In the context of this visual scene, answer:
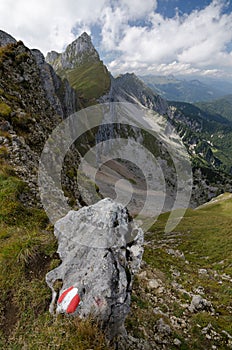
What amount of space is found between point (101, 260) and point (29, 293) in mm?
2485

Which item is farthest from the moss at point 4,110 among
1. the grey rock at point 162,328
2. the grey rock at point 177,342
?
the grey rock at point 177,342

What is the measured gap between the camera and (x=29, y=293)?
7.24 m

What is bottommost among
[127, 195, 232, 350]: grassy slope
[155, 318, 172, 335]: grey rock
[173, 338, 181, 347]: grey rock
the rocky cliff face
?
[127, 195, 232, 350]: grassy slope

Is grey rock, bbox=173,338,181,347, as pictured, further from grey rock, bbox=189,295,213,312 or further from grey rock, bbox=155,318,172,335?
grey rock, bbox=189,295,213,312

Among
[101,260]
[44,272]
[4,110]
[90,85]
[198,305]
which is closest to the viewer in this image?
[101,260]

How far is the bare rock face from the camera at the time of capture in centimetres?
663

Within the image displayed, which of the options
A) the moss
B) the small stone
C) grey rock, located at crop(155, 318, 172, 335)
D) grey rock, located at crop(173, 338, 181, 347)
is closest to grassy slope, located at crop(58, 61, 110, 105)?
the moss

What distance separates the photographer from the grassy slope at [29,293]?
566 cm

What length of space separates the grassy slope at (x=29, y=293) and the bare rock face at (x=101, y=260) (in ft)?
1.47

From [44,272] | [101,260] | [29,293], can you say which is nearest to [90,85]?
[44,272]

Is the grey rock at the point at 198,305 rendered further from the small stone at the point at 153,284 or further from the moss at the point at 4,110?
the moss at the point at 4,110

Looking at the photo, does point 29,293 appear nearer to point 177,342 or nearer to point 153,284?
point 177,342

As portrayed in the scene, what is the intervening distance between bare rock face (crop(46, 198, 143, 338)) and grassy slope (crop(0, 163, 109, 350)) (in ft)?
1.47

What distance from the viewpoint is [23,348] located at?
5828 mm
